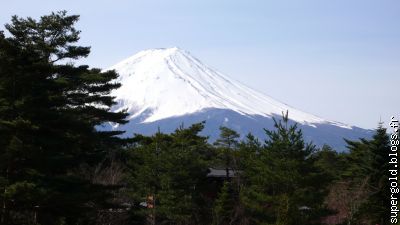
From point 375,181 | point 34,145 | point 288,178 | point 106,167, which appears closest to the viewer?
point 34,145

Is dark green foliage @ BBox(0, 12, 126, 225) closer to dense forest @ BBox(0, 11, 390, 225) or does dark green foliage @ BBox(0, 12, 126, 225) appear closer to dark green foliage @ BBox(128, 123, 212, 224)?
dense forest @ BBox(0, 11, 390, 225)

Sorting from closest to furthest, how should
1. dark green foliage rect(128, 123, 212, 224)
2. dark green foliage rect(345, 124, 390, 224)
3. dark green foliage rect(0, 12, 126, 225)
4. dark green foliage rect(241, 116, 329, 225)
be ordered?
dark green foliage rect(0, 12, 126, 225) → dark green foliage rect(241, 116, 329, 225) → dark green foliage rect(345, 124, 390, 224) → dark green foliage rect(128, 123, 212, 224)

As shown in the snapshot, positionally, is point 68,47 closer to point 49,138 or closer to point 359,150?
point 49,138

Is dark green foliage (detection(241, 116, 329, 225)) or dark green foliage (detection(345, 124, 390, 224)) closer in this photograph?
dark green foliage (detection(241, 116, 329, 225))

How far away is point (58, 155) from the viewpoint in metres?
14.9

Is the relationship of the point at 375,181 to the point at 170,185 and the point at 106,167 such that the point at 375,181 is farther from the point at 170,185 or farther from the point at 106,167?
the point at 106,167

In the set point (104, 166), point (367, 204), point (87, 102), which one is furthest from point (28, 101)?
point (367, 204)

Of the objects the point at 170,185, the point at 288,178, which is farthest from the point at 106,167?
the point at 288,178

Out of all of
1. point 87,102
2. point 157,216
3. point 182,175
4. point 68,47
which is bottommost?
point 157,216

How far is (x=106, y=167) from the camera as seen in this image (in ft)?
80.6

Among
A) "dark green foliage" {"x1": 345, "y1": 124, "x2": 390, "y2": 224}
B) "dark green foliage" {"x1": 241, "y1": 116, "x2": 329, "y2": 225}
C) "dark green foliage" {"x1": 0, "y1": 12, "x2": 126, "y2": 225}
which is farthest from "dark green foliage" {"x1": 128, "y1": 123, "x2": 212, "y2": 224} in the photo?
"dark green foliage" {"x1": 0, "y1": 12, "x2": 126, "y2": 225}

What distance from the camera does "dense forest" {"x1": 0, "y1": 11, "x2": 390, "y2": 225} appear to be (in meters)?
14.4

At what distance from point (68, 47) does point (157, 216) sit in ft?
31.0

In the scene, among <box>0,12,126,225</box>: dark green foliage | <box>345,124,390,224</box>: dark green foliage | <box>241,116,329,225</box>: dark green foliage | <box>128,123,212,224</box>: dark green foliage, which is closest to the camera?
<box>0,12,126,225</box>: dark green foliage
